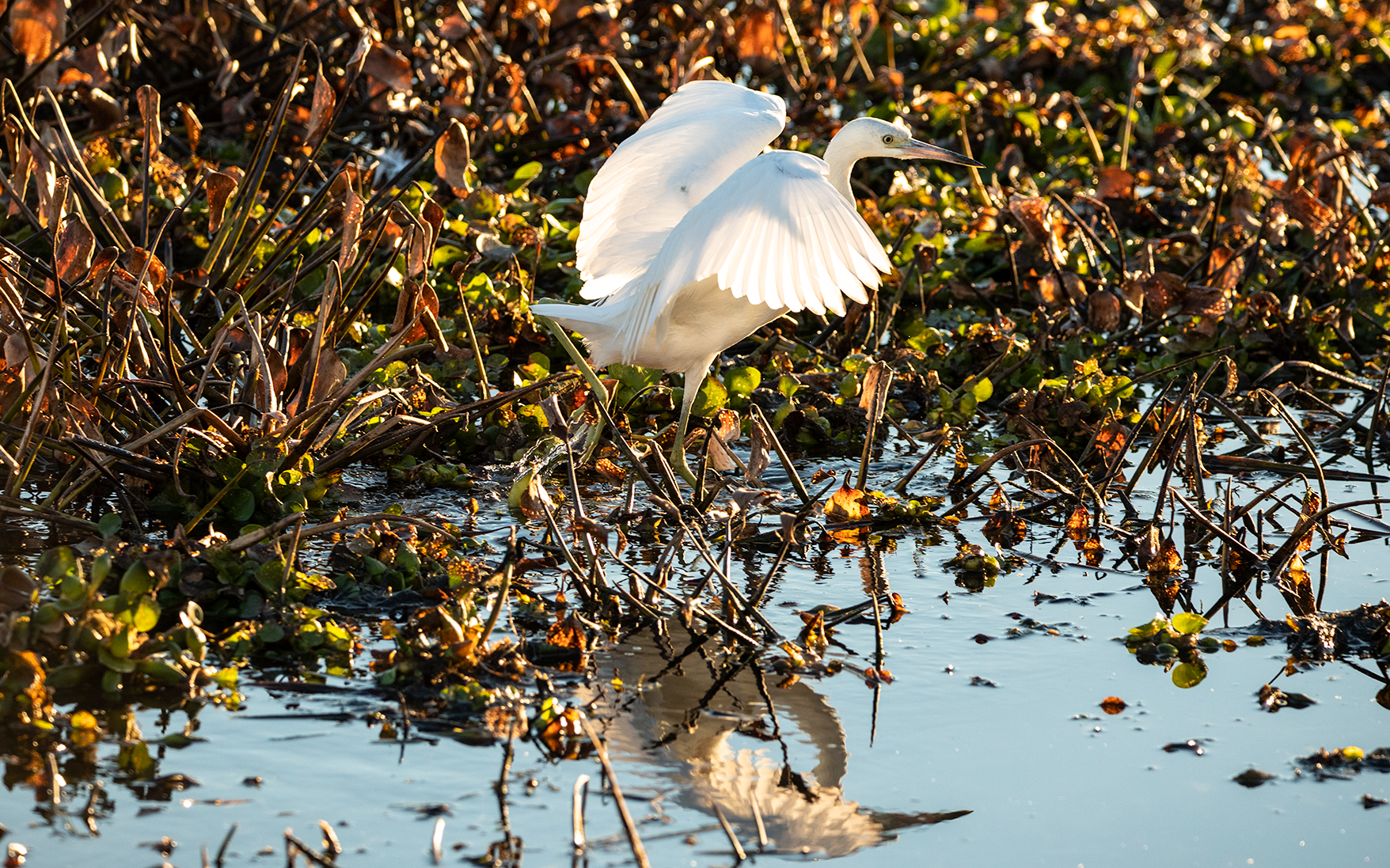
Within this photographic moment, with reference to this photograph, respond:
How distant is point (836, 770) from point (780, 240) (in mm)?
1081

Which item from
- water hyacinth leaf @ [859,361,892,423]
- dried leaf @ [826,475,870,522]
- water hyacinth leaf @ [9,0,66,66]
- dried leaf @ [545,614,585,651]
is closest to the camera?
dried leaf @ [545,614,585,651]

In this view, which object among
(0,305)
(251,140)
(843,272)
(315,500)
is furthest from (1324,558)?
(251,140)

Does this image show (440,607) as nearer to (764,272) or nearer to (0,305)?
(764,272)

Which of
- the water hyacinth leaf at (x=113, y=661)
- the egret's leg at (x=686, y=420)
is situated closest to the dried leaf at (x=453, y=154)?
the egret's leg at (x=686, y=420)

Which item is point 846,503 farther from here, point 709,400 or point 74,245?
point 74,245

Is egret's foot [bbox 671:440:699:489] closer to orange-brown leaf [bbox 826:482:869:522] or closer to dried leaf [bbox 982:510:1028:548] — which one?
orange-brown leaf [bbox 826:482:869:522]

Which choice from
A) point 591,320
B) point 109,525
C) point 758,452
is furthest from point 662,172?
point 109,525

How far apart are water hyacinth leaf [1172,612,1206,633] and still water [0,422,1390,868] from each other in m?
0.06

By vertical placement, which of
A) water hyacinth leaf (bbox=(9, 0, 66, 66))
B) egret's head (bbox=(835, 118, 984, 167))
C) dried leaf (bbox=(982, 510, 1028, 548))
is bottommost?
dried leaf (bbox=(982, 510, 1028, 548))

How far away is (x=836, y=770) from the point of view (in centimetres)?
225

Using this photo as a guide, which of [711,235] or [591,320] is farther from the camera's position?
[591,320]

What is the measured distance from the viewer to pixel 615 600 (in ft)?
8.79

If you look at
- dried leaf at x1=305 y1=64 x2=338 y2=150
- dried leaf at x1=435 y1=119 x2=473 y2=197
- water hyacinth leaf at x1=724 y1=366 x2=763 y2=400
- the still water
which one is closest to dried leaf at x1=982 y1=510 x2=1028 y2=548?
the still water

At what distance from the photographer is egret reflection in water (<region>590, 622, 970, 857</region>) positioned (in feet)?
6.91
